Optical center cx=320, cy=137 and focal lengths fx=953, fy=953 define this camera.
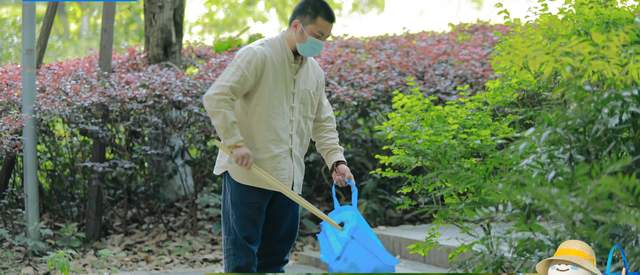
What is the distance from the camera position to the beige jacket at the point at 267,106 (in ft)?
12.5

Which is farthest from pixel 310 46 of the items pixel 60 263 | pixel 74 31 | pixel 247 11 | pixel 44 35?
pixel 74 31

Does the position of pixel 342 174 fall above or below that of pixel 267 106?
below

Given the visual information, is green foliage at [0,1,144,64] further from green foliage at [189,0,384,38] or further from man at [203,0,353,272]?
man at [203,0,353,272]

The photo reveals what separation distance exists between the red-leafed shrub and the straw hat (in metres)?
3.68

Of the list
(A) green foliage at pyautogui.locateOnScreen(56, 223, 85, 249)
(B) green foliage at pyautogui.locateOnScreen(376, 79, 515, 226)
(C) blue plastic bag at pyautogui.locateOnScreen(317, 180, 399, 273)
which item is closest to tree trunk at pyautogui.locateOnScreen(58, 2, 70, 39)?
(A) green foliage at pyautogui.locateOnScreen(56, 223, 85, 249)

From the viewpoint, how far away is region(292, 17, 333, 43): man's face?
3.98 meters

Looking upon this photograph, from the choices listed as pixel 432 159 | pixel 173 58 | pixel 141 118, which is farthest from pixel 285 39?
pixel 173 58

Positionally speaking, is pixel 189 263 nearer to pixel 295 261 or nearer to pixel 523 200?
pixel 295 261

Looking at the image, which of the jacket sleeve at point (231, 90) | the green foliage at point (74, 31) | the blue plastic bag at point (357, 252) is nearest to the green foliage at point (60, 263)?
the jacket sleeve at point (231, 90)

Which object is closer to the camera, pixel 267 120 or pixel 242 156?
pixel 242 156

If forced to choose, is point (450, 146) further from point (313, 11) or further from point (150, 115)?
point (150, 115)

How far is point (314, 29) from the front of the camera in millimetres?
3984

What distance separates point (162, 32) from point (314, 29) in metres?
4.05

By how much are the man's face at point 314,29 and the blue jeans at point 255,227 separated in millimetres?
671
